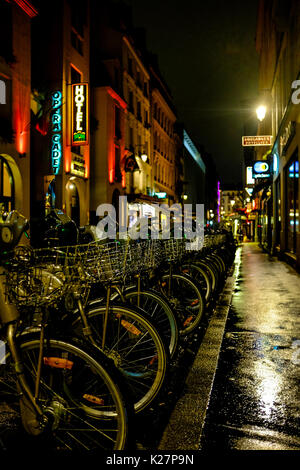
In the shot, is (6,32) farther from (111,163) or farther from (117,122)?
(117,122)

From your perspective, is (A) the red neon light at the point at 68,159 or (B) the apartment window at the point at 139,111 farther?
(B) the apartment window at the point at 139,111

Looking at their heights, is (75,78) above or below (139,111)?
below

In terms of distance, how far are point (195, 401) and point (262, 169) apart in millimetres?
20514

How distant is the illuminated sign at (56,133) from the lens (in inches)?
720

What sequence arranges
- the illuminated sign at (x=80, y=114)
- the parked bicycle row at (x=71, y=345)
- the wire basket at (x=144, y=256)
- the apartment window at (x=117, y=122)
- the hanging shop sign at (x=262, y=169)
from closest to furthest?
1. the parked bicycle row at (x=71, y=345)
2. the wire basket at (x=144, y=256)
3. the illuminated sign at (x=80, y=114)
4. the hanging shop sign at (x=262, y=169)
5. the apartment window at (x=117, y=122)

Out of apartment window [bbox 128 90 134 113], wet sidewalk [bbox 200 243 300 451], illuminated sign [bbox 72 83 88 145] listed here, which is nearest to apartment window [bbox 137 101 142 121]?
apartment window [bbox 128 90 134 113]

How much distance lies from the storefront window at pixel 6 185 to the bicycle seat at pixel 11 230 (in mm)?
11599

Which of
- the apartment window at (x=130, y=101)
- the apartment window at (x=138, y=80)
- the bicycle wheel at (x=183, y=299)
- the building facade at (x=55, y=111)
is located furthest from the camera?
the apartment window at (x=138, y=80)

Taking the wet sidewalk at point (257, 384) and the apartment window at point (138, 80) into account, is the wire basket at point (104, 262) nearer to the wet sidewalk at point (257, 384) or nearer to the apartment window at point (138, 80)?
the wet sidewalk at point (257, 384)

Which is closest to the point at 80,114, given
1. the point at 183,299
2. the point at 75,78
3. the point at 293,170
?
the point at 75,78

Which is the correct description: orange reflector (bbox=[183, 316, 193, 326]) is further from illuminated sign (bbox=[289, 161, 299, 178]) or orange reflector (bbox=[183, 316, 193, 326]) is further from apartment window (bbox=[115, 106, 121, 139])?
apartment window (bbox=[115, 106, 121, 139])

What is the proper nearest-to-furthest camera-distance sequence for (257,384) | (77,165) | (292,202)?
1. (257,384)
2. (292,202)
3. (77,165)

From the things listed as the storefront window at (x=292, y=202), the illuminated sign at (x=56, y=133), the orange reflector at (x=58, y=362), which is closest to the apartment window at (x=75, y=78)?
the illuminated sign at (x=56, y=133)

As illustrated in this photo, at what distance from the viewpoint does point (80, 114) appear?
19016 millimetres
